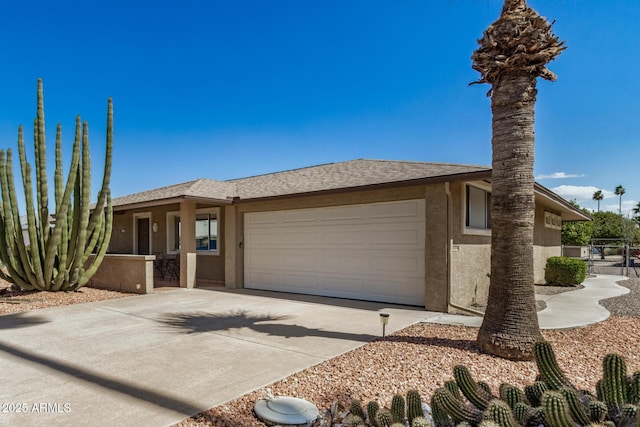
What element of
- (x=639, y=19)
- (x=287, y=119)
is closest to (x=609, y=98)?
(x=639, y=19)

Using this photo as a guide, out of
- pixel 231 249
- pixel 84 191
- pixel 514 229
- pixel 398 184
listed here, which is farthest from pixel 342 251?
pixel 84 191

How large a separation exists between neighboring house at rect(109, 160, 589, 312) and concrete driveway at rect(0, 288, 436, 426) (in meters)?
0.90

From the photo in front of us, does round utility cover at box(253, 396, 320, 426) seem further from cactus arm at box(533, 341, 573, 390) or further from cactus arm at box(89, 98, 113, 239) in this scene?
cactus arm at box(89, 98, 113, 239)

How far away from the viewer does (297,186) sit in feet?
38.9

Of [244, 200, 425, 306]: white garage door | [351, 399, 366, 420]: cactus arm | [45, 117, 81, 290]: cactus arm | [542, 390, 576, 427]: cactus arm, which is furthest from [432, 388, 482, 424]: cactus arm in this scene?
[45, 117, 81, 290]: cactus arm

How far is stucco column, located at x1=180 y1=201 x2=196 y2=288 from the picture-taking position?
1187cm

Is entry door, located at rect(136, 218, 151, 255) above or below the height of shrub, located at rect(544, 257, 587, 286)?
above

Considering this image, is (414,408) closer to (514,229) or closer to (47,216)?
(514,229)

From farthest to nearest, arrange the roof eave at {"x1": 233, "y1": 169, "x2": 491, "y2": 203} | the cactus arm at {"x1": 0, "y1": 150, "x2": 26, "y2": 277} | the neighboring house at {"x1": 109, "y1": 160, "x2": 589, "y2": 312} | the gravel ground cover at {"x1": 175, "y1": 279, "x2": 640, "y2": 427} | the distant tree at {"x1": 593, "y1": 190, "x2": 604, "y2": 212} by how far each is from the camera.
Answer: the distant tree at {"x1": 593, "y1": 190, "x2": 604, "y2": 212} → the cactus arm at {"x1": 0, "y1": 150, "x2": 26, "y2": 277} → the neighboring house at {"x1": 109, "y1": 160, "x2": 589, "y2": 312} → the roof eave at {"x1": 233, "y1": 169, "x2": 491, "y2": 203} → the gravel ground cover at {"x1": 175, "y1": 279, "x2": 640, "y2": 427}

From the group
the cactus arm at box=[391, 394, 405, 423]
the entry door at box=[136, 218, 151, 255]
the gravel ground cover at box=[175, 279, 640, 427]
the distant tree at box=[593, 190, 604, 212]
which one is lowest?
the gravel ground cover at box=[175, 279, 640, 427]

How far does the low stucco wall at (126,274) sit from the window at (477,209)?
8.69 m

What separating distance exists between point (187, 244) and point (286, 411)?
936cm

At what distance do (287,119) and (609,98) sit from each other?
11.6 m

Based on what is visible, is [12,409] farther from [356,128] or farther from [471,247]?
[356,128]
